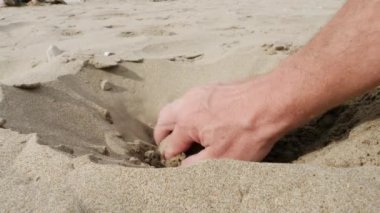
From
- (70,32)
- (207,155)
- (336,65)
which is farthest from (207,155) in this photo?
(70,32)

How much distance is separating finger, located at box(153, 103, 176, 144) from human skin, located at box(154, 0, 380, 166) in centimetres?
9

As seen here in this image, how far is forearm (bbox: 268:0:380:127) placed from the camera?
128 cm

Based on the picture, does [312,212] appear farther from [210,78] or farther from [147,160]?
[210,78]

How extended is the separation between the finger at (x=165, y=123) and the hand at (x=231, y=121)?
0.19ft

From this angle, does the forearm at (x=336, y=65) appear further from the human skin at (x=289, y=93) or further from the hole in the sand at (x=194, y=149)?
the hole in the sand at (x=194, y=149)

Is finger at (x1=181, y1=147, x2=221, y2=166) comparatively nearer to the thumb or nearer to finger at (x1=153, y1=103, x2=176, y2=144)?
the thumb

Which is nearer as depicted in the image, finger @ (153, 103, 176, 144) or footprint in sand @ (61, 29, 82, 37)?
finger @ (153, 103, 176, 144)

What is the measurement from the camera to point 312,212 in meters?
0.94

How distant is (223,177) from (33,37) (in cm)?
285

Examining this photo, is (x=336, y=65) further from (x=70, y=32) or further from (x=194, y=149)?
(x=70, y=32)

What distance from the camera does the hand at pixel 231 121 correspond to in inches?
57.6

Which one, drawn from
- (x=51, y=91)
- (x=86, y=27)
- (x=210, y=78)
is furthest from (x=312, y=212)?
(x=86, y=27)

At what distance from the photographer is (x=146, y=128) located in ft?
6.90

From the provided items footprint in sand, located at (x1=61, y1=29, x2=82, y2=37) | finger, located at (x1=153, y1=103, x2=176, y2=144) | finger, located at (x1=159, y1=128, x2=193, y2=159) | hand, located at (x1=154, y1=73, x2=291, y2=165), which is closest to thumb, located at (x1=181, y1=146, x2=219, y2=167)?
hand, located at (x1=154, y1=73, x2=291, y2=165)
